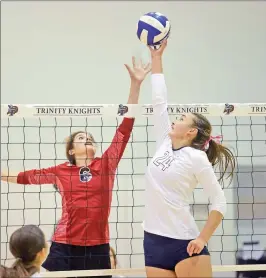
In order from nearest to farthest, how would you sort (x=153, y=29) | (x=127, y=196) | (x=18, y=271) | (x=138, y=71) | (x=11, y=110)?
1. (x=18, y=271)
2. (x=153, y=29)
3. (x=11, y=110)
4. (x=138, y=71)
5. (x=127, y=196)

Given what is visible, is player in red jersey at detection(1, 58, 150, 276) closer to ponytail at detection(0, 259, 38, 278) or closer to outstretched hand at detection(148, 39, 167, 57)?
outstretched hand at detection(148, 39, 167, 57)

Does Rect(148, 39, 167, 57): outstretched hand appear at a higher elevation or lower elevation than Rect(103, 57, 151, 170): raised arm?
higher

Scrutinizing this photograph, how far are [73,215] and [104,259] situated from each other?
32 centimetres

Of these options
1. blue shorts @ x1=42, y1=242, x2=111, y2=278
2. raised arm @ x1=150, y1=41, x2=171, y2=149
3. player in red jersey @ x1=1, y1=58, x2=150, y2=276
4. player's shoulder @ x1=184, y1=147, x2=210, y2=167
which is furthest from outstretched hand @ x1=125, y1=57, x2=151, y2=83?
blue shorts @ x1=42, y1=242, x2=111, y2=278

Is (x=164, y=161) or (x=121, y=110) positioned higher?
(x=121, y=110)

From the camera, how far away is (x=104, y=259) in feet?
9.23

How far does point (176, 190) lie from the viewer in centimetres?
228

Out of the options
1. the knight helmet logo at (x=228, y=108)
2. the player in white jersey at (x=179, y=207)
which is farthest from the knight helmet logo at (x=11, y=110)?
the knight helmet logo at (x=228, y=108)

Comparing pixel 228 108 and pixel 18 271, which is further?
pixel 228 108

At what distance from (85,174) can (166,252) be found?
32.5 inches

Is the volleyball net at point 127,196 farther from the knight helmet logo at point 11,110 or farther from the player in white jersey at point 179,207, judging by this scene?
the player in white jersey at point 179,207

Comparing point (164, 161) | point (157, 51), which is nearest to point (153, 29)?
point (157, 51)

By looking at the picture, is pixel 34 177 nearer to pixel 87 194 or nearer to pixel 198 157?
pixel 87 194

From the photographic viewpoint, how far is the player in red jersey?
109 inches
